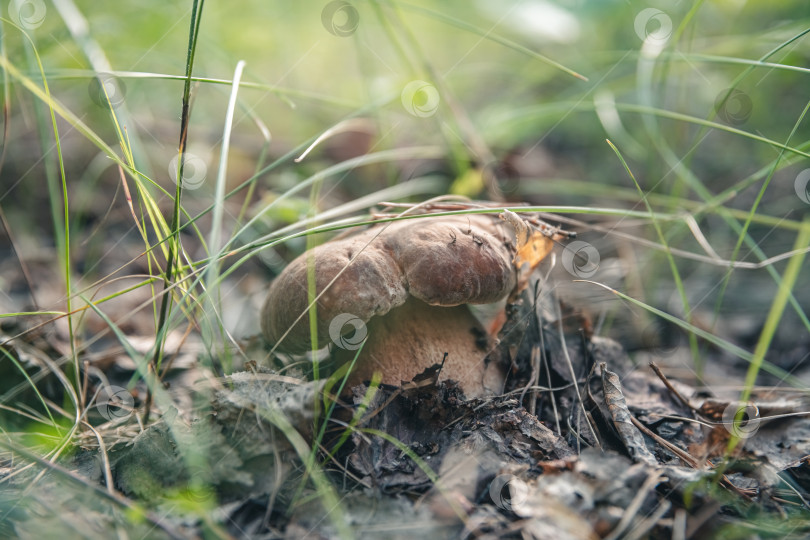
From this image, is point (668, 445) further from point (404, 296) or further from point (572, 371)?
point (404, 296)

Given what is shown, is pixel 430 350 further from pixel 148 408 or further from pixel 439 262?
pixel 148 408

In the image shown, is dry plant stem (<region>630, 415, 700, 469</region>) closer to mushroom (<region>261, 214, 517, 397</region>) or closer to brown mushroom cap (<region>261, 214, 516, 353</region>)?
mushroom (<region>261, 214, 517, 397</region>)

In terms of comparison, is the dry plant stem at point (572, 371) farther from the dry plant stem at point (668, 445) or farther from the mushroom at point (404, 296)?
the mushroom at point (404, 296)

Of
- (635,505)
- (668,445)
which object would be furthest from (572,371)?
(635,505)

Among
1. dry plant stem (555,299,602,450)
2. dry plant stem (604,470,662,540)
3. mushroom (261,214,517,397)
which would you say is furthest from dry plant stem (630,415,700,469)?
mushroom (261,214,517,397)

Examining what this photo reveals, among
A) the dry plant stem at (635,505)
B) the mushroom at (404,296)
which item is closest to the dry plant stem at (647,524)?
the dry plant stem at (635,505)

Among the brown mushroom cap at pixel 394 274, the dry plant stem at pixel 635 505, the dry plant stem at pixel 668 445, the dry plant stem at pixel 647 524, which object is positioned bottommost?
the dry plant stem at pixel 668 445

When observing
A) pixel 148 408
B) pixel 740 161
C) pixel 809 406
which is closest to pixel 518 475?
pixel 148 408

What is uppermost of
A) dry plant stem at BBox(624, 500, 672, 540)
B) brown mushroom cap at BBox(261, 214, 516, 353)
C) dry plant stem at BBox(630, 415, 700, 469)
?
brown mushroom cap at BBox(261, 214, 516, 353)
